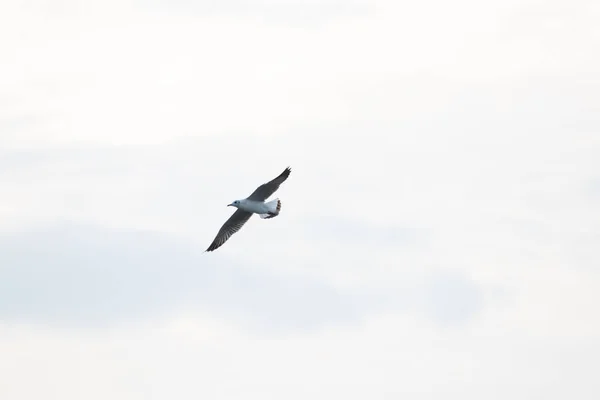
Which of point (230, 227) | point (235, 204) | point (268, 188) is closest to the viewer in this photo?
point (268, 188)

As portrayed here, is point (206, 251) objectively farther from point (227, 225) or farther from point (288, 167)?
point (288, 167)

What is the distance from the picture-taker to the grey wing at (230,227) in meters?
82.1

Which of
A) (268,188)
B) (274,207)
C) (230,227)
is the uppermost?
(268,188)

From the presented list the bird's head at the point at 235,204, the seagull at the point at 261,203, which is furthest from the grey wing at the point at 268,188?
the bird's head at the point at 235,204

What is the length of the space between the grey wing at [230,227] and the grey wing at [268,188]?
3.74 metres

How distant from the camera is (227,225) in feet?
272

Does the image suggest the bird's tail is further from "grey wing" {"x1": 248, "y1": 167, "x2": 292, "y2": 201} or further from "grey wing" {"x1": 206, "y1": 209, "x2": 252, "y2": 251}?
"grey wing" {"x1": 206, "y1": 209, "x2": 252, "y2": 251}

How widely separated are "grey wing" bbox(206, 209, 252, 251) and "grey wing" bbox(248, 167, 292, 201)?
3.74 m

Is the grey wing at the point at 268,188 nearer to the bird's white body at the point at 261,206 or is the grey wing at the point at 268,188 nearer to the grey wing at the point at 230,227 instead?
the bird's white body at the point at 261,206

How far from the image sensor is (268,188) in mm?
77438

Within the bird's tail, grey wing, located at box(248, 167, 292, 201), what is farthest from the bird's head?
the bird's tail

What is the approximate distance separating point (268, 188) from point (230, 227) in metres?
6.58

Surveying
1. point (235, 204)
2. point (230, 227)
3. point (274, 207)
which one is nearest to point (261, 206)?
point (274, 207)

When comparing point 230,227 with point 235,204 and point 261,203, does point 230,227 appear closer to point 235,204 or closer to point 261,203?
point 235,204
